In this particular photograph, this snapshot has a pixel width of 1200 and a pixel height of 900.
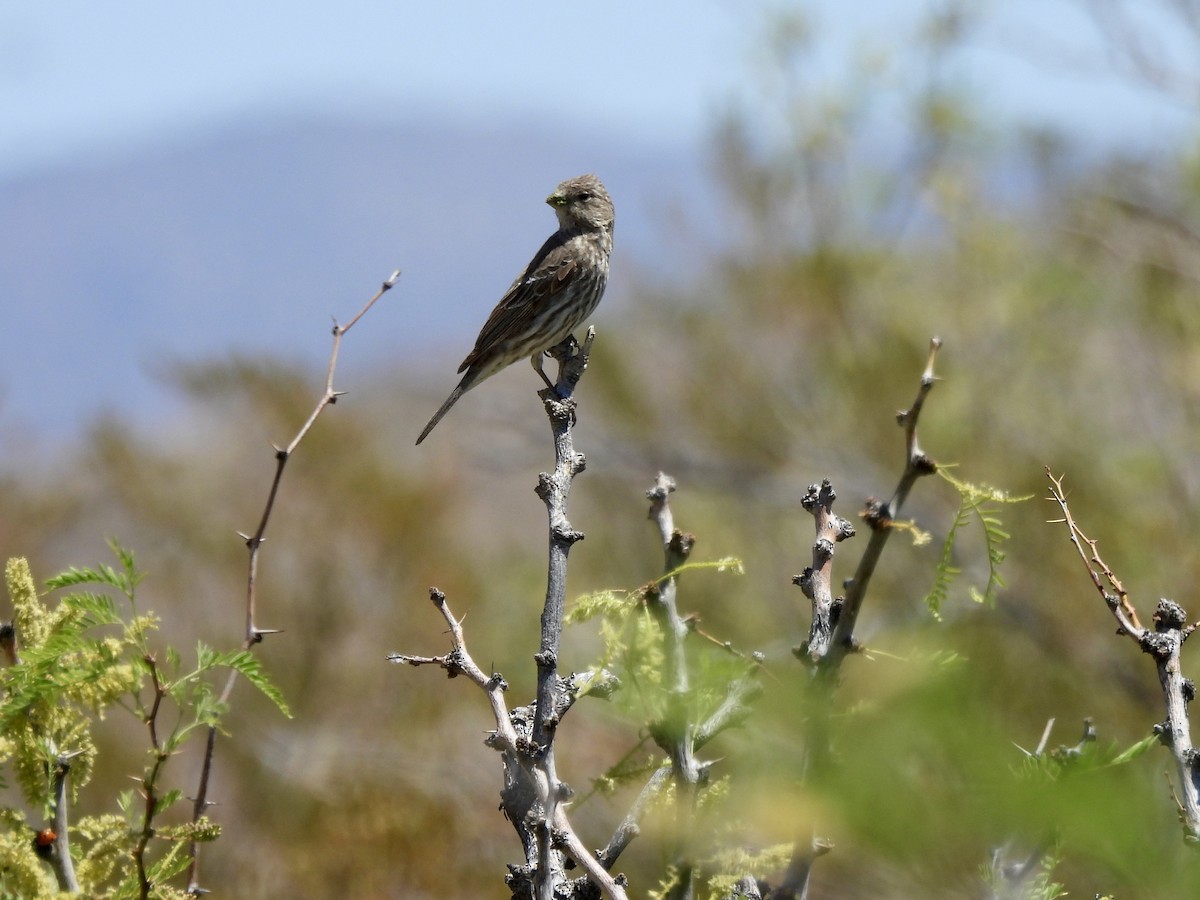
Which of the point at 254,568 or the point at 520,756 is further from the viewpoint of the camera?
the point at 254,568

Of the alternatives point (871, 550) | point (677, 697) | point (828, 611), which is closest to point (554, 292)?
point (828, 611)

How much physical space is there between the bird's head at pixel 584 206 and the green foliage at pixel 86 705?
249 inches

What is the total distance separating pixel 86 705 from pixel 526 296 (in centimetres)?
603

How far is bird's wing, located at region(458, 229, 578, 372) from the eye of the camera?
8.48 meters

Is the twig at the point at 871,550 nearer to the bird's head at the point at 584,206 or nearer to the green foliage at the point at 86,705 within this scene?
the green foliage at the point at 86,705

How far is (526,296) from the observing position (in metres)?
8.52

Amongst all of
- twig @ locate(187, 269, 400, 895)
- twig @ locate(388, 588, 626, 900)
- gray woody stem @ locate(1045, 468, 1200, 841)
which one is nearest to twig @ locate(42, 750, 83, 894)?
twig @ locate(187, 269, 400, 895)

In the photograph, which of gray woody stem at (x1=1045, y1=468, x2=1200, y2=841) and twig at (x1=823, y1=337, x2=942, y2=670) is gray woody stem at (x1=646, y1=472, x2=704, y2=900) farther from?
gray woody stem at (x1=1045, y1=468, x2=1200, y2=841)

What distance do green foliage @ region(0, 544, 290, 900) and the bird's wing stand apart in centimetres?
587

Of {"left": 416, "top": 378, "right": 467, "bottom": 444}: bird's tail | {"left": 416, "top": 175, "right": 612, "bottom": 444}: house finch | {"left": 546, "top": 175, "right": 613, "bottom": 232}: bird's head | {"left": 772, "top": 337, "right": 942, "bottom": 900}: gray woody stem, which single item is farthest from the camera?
{"left": 546, "top": 175, "right": 613, "bottom": 232}: bird's head

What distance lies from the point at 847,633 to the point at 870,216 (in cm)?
1923

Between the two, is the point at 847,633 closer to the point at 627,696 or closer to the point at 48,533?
the point at 627,696

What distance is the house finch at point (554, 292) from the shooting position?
8438 mm

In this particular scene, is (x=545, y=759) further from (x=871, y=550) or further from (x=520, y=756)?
(x=871, y=550)
